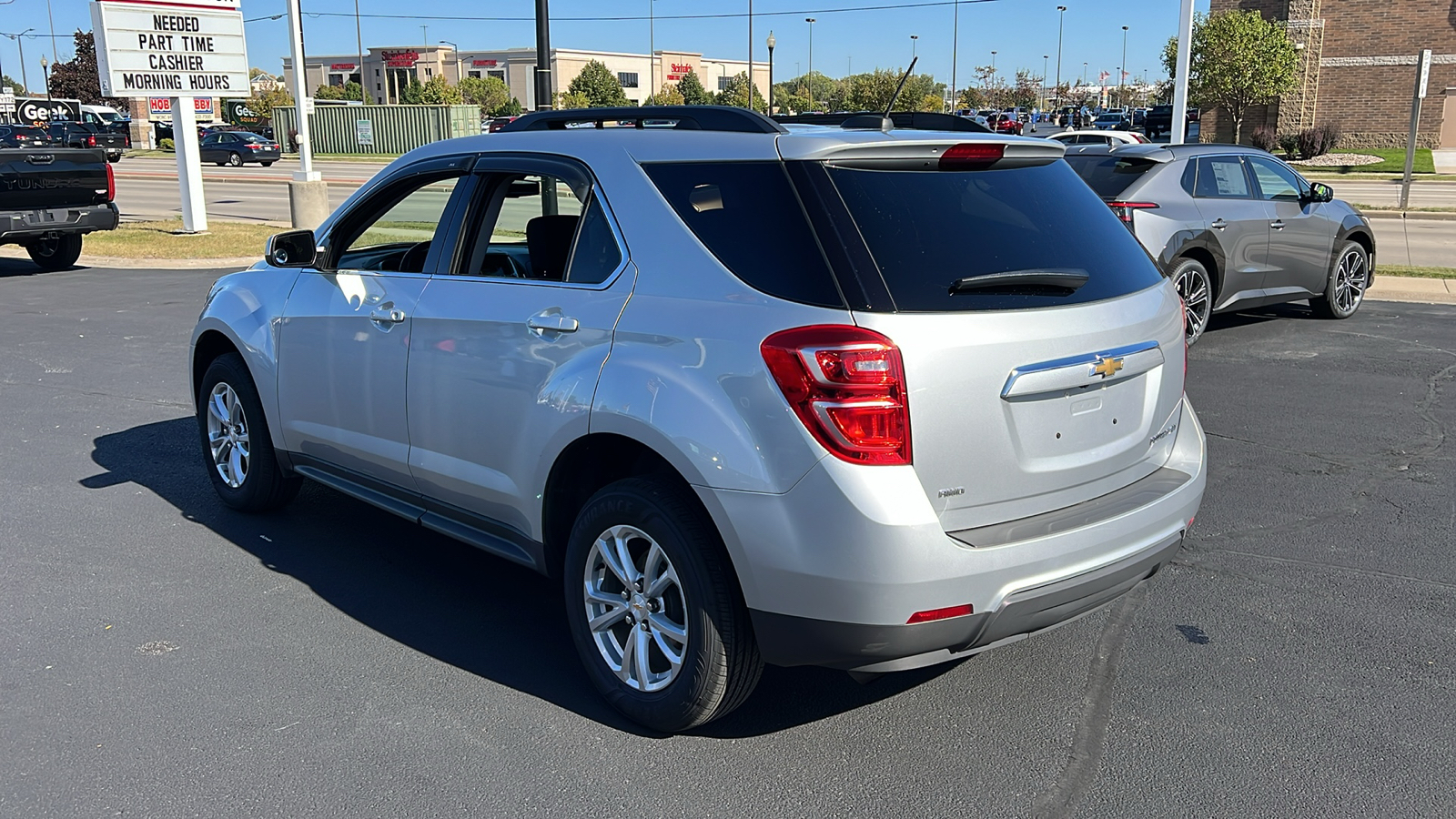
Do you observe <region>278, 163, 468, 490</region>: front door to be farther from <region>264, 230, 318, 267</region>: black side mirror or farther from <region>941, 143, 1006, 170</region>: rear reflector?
<region>941, 143, 1006, 170</region>: rear reflector

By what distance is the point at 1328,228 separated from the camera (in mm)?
10758

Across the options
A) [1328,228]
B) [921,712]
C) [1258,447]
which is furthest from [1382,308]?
[921,712]

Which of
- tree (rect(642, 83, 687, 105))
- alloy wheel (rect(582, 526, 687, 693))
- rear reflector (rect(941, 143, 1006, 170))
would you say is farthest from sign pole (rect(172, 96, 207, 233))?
tree (rect(642, 83, 687, 105))

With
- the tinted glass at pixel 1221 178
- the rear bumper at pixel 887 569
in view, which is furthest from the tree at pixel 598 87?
the rear bumper at pixel 887 569

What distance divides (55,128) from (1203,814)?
47.1 m

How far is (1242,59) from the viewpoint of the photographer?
1655 inches

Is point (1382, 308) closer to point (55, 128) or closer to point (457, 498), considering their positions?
point (457, 498)

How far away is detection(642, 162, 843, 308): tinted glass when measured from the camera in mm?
3221

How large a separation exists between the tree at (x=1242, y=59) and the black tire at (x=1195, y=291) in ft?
118

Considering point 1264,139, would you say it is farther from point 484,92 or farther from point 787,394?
point 484,92

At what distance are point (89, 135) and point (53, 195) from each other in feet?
113

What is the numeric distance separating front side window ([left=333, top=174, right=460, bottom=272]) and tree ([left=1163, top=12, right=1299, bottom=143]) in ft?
137

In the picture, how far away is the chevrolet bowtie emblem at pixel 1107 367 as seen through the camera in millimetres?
3426

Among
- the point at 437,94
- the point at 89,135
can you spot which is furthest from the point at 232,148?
the point at 437,94
